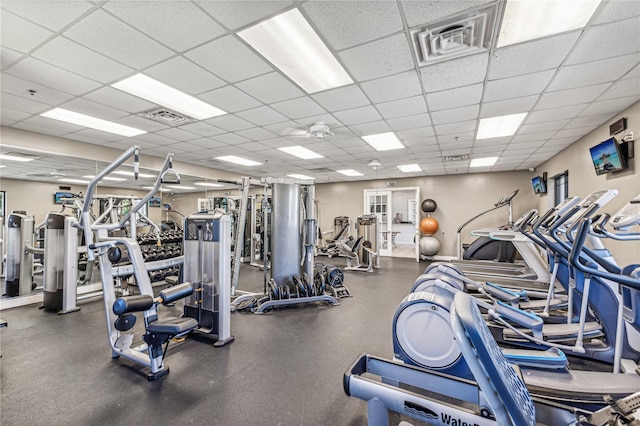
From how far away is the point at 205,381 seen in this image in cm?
211

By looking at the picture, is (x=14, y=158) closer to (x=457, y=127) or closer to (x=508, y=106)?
(x=457, y=127)

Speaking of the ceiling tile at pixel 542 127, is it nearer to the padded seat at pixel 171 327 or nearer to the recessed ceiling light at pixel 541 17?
the recessed ceiling light at pixel 541 17

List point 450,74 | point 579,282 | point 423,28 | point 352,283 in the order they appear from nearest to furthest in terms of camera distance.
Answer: point 423,28
point 579,282
point 450,74
point 352,283

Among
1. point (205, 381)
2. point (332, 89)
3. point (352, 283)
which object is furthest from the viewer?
point (352, 283)

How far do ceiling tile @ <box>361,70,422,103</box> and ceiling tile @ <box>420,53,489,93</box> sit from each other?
97 mm

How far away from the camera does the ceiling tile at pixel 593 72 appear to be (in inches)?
94.3

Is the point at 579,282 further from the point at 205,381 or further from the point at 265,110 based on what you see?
the point at 265,110

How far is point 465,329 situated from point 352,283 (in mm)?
4846

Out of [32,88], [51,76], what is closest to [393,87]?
[51,76]

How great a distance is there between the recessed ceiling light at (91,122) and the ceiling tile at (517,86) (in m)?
4.83

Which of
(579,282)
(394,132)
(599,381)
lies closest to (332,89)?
(394,132)

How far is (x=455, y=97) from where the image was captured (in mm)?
3152

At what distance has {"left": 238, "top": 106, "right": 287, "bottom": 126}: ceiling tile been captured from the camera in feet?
11.5

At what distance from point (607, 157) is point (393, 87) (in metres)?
3.07
